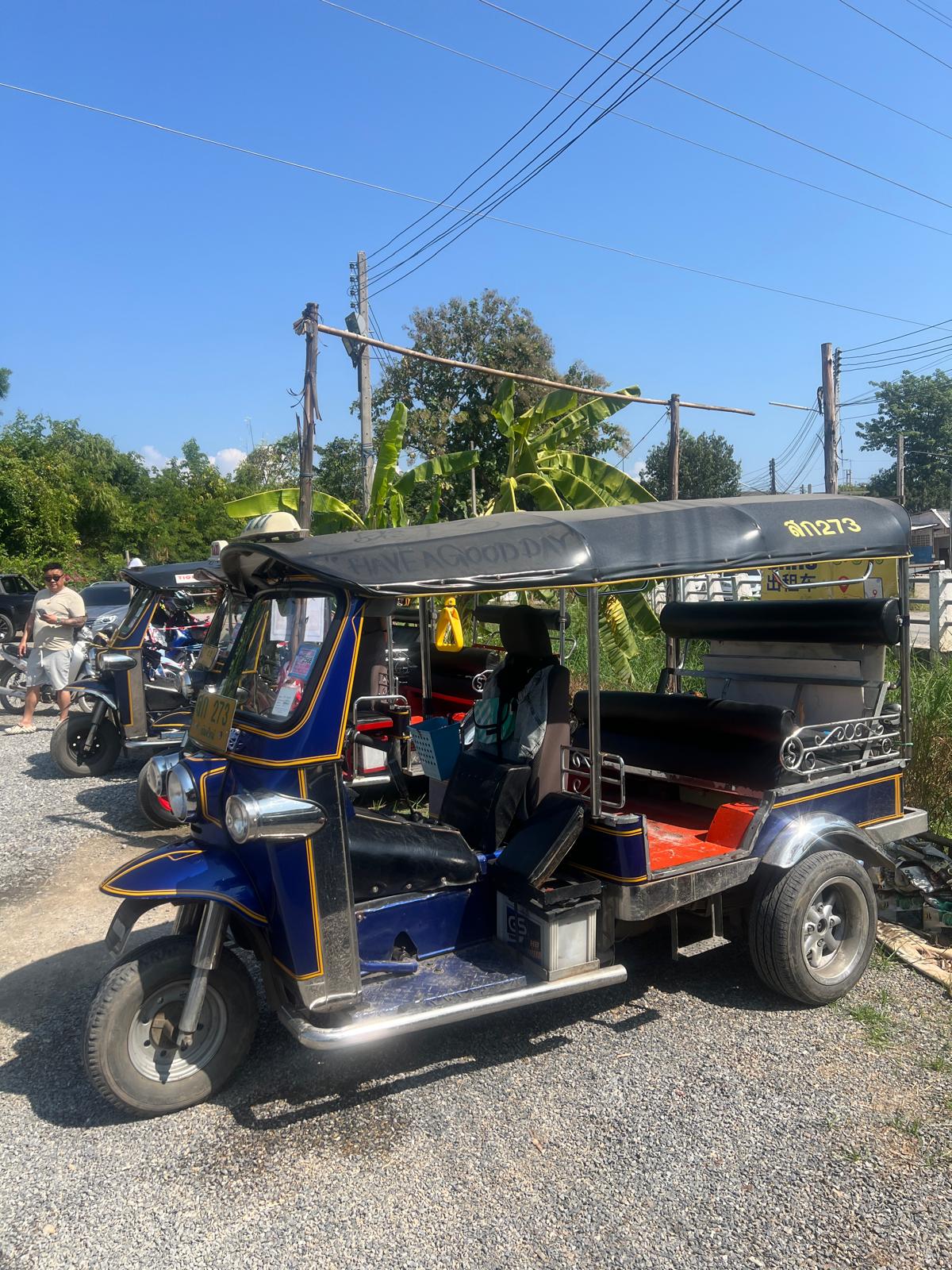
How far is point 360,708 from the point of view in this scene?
5426 mm

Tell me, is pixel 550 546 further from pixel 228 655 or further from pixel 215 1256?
pixel 215 1256

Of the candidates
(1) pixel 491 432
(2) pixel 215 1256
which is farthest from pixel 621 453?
(2) pixel 215 1256

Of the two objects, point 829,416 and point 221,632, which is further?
point 829,416

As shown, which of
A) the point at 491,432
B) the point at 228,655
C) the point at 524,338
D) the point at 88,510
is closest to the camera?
the point at 228,655

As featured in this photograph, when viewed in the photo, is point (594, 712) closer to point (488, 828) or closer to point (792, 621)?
point (488, 828)

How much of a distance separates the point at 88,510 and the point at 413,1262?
30851 millimetres

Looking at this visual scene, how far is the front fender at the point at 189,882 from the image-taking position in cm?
352

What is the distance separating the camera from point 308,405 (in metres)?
8.52

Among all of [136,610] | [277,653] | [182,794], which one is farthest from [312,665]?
[136,610]

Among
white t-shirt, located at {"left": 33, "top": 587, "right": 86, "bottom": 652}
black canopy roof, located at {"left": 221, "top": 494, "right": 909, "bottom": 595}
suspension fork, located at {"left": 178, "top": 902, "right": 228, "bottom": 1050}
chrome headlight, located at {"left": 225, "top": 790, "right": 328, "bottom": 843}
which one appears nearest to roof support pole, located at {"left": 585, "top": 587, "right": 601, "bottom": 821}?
black canopy roof, located at {"left": 221, "top": 494, "right": 909, "bottom": 595}

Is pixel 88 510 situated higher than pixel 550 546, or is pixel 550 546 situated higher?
pixel 88 510

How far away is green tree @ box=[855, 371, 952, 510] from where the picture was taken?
48.2m

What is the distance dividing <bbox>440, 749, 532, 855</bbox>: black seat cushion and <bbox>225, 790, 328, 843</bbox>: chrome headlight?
107cm

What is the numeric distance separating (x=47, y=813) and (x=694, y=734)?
19.5 feet
